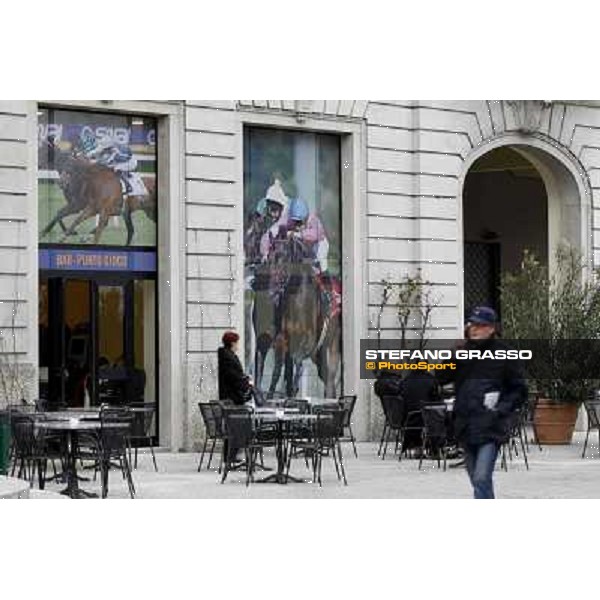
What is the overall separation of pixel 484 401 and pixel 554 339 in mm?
10639

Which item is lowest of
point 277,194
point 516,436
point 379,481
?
point 379,481

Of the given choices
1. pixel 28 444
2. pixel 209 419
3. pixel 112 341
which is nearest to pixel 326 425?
pixel 209 419

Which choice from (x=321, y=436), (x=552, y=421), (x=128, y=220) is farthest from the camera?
(x=552, y=421)

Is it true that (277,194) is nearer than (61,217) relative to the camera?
No

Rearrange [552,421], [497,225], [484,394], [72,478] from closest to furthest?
1. [484,394]
2. [72,478]
3. [552,421]
4. [497,225]

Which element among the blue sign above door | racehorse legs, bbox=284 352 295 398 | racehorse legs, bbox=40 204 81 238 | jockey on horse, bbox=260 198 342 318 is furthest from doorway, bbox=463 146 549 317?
racehorse legs, bbox=40 204 81 238

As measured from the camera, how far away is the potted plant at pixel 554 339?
23.2 meters

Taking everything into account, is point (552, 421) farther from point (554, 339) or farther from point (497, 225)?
point (497, 225)

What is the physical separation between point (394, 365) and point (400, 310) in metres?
0.94

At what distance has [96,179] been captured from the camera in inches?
868
